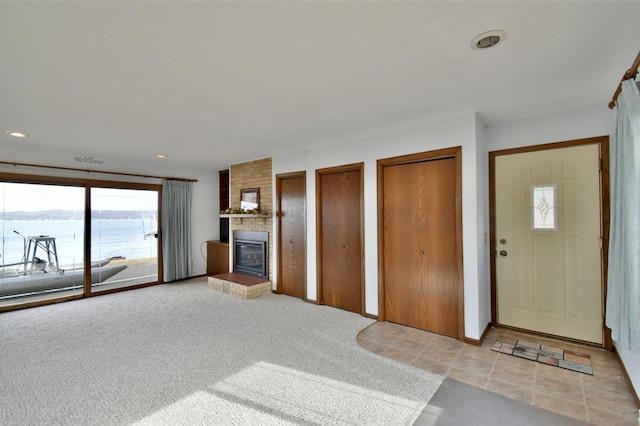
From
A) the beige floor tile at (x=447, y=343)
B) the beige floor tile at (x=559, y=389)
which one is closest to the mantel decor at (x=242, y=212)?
the beige floor tile at (x=447, y=343)

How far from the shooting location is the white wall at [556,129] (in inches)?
110

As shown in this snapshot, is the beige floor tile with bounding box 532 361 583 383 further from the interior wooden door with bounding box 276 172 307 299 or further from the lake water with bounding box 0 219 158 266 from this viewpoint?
the lake water with bounding box 0 219 158 266

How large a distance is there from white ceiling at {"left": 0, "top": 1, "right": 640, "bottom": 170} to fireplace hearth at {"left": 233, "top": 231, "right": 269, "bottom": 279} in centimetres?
249

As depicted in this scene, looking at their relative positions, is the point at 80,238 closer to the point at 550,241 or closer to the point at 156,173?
the point at 156,173

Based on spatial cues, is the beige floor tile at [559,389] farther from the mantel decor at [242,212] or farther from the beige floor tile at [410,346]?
the mantel decor at [242,212]

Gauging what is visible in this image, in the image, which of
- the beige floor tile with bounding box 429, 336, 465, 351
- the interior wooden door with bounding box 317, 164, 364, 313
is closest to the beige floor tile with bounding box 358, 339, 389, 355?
the beige floor tile with bounding box 429, 336, 465, 351

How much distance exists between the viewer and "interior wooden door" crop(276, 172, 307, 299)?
4.68m

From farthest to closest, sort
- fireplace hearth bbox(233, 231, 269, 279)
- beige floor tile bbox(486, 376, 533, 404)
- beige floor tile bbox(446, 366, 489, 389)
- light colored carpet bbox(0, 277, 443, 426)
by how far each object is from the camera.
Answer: fireplace hearth bbox(233, 231, 269, 279), beige floor tile bbox(446, 366, 489, 389), beige floor tile bbox(486, 376, 533, 404), light colored carpet bbox(0, 277, 443, 426)

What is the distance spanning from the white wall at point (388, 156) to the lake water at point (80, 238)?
282cm

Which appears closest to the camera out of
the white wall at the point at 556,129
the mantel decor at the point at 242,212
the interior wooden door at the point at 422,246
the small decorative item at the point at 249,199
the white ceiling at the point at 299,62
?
the white ceiling at the point at 299,62

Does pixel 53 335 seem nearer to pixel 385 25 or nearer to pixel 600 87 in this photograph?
pixel 385 25

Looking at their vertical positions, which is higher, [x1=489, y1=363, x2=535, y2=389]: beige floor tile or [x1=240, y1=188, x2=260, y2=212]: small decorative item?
[x1=240, y1=188, x2=260, y2=212]: small decorative item

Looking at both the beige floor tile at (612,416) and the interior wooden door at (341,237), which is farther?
the interior wooden door at (341,237)

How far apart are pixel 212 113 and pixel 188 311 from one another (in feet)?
9.09
